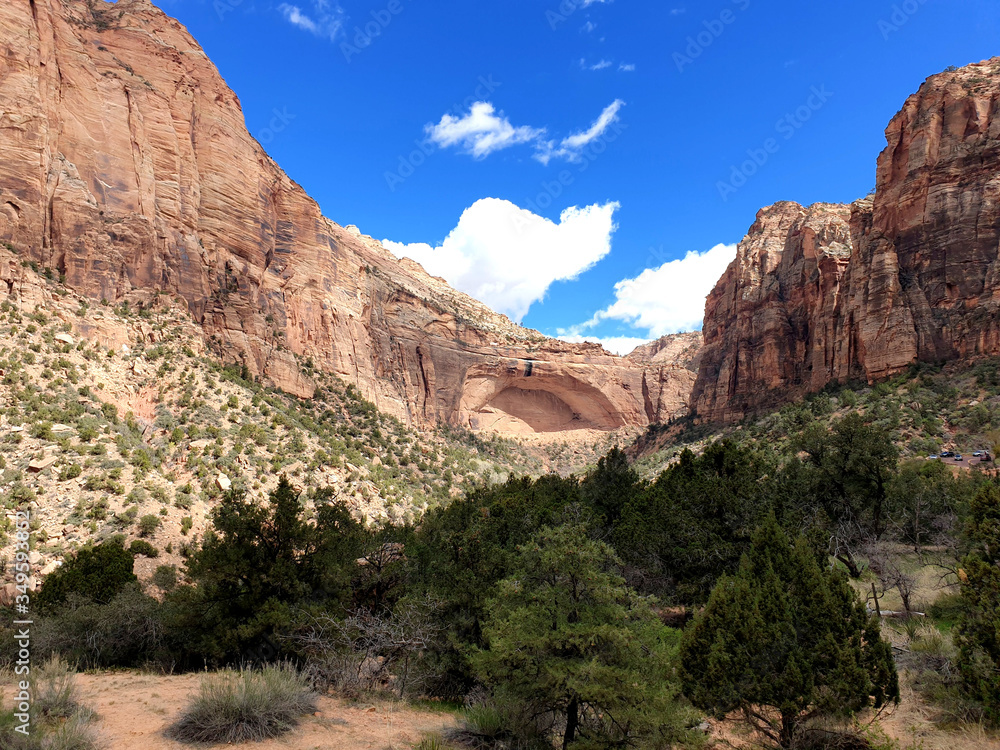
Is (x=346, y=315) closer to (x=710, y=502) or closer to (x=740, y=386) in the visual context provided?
(x=710, y=502)

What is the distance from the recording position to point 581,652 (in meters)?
6.87

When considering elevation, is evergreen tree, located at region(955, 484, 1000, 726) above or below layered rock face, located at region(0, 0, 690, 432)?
below

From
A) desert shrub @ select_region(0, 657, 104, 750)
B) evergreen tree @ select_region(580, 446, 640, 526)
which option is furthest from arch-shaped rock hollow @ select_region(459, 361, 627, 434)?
desert shrub @ select_region(0, 657, 104, 750)

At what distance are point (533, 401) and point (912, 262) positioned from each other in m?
45.4

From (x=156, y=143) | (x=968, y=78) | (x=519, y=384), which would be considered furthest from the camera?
(x=519, y=384)

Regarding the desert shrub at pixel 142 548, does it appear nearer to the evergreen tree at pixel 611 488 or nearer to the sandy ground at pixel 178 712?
the sandy ground at pixel 178 712

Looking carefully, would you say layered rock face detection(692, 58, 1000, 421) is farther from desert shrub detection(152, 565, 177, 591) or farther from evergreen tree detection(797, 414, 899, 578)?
desert shrub detection(152, 565, 177, 591)

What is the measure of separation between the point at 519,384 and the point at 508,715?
209 ft

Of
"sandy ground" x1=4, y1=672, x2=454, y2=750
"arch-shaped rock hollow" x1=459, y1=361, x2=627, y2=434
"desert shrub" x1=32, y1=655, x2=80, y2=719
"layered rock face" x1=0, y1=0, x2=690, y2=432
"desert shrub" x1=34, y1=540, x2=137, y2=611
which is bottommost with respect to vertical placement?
"sandy ground" x1=4, y1=672, x2=454, y2=750

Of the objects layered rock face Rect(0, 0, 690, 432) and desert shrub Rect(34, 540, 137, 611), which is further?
layered rock face Rect(0, 0, 690, 432)

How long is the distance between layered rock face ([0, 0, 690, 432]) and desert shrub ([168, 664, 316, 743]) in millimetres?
27010

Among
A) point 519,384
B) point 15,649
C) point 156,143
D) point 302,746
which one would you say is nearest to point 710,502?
point 302,746

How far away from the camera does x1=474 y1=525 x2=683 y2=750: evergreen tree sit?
6473 millimetres

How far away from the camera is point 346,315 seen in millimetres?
48031
